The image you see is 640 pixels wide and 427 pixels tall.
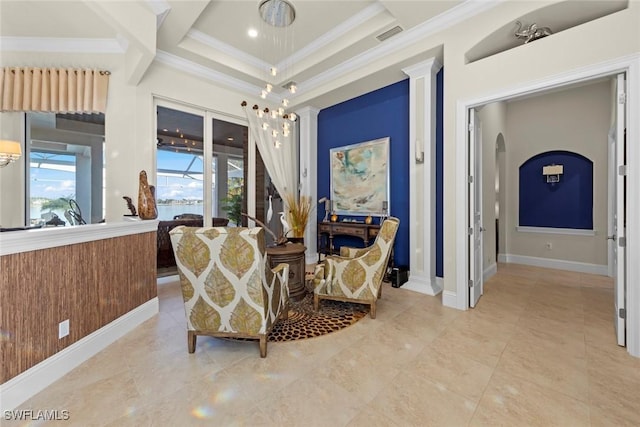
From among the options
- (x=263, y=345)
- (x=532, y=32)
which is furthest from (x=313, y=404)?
(x=532, y=32)

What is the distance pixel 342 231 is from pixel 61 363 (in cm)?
369

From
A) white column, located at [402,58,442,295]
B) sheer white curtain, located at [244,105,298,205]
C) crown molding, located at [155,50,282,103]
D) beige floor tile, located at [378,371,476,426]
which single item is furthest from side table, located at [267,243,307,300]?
crown molding, located at [155,50,282,103]

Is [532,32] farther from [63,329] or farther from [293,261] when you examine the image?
[63,329]

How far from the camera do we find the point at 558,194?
5.09 meters

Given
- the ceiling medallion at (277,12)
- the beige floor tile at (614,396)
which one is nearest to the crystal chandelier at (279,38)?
the ceiling medallion at (277,12)

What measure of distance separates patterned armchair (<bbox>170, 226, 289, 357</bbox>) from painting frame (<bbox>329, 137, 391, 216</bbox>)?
2787 mm

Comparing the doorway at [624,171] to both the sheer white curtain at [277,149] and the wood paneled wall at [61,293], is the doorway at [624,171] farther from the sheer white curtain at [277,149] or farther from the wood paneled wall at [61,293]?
the wood paneled wall at [61,293]

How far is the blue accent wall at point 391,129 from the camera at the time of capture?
167 inches

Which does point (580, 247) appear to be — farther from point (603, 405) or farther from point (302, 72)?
point (302, 72)

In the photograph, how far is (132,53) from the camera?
3322 mm

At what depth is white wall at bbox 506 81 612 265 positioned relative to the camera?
462cm

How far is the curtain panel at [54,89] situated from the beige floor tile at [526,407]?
4.89 meters

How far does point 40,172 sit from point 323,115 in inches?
178

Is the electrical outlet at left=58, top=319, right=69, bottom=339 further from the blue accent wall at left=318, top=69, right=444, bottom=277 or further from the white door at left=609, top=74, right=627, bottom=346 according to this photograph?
the white door at left=609, top=74, right=627, bottom=346
